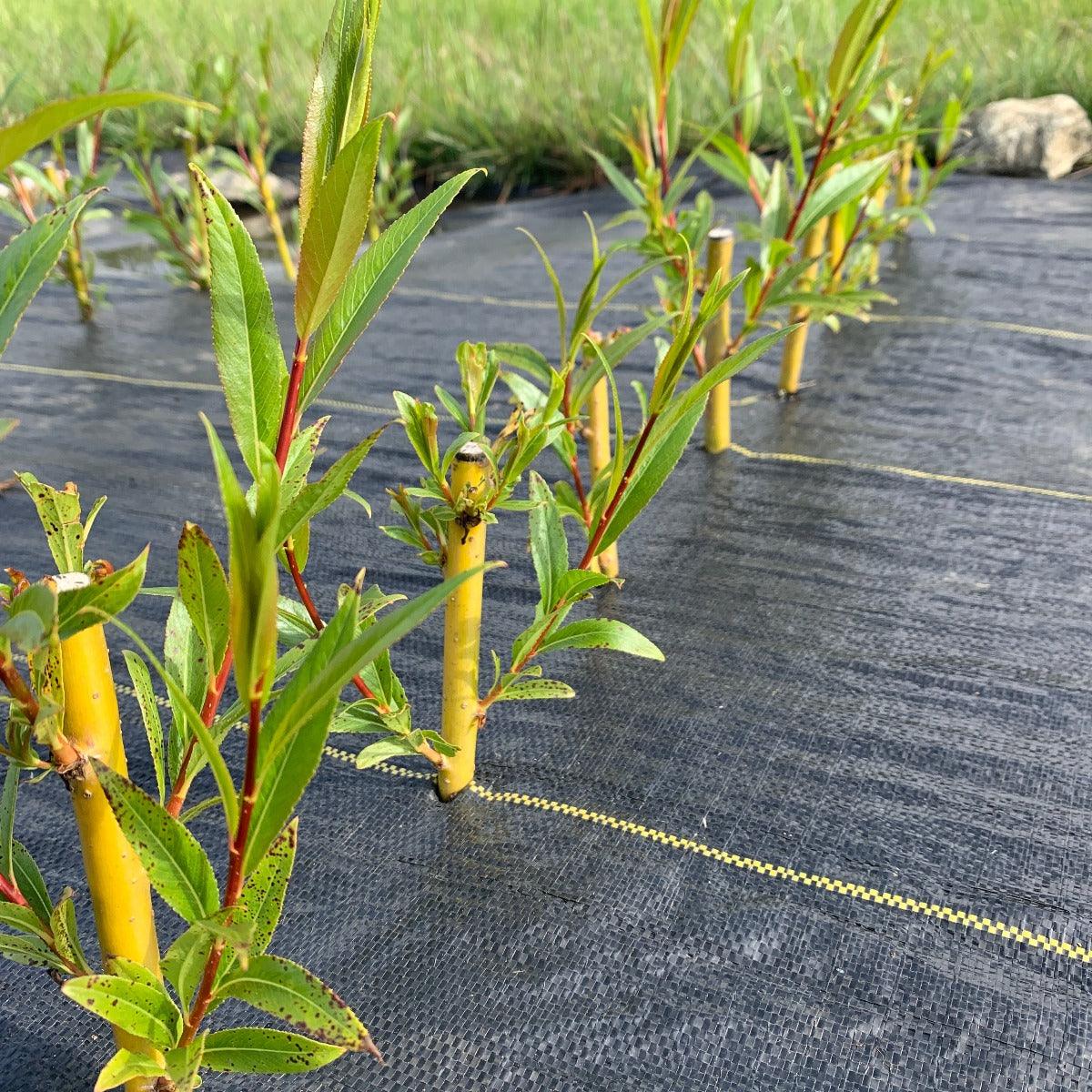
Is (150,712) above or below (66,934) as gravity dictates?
above

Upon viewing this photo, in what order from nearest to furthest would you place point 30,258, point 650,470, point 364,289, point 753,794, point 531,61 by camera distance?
point 30,258 → point 364,289 → point 650,470 → point 753,794 → point 531,61

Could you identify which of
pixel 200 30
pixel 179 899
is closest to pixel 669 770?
pixel 179 899

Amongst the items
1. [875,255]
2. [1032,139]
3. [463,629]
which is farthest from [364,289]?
[1032,139]

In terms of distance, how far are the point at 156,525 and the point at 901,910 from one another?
4.02 feet

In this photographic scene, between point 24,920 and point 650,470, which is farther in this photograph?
point 650,470

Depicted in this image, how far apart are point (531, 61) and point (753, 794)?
4.44 meters

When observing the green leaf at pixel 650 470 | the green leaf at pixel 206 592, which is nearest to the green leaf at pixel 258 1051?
the green leaf at pixel 206 592

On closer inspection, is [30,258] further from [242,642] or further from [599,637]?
[599,637]

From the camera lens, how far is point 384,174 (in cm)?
308

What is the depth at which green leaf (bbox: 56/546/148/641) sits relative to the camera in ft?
1.72

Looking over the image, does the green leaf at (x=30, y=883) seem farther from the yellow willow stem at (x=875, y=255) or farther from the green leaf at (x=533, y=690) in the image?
the yellow willow stem at (x=875, y=255)

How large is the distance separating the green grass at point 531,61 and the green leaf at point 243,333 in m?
3.18

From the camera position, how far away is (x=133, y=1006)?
60 centimetres

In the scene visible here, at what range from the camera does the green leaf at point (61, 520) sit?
0.60 metres
